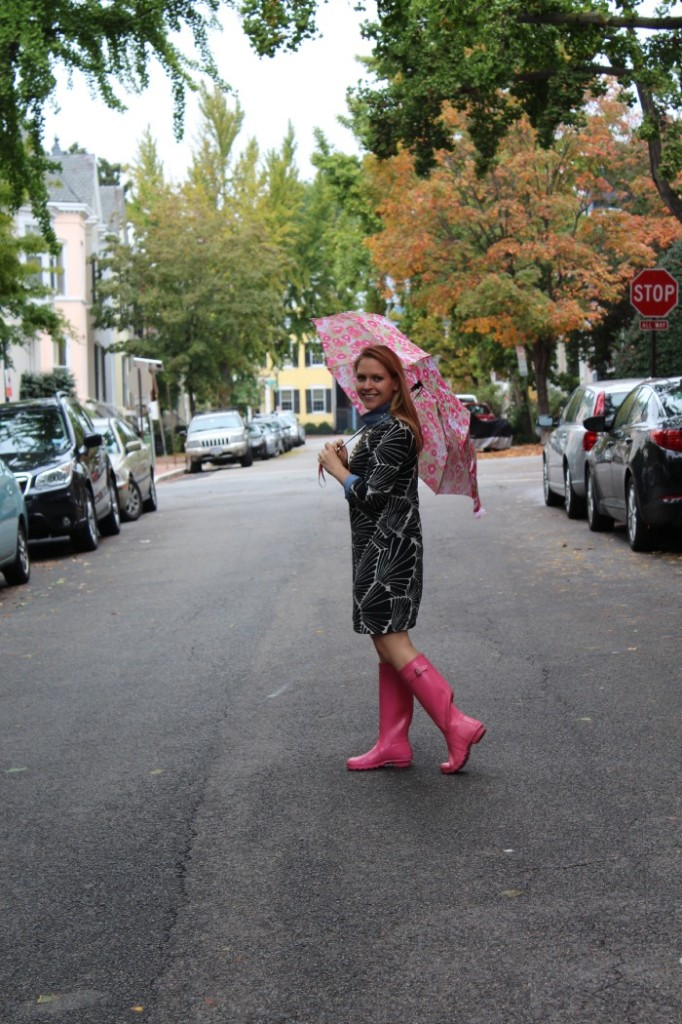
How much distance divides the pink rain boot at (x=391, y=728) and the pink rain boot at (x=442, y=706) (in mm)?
223

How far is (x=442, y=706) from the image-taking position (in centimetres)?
641

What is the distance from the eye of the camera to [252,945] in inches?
179

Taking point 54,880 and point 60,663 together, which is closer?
point 54,880

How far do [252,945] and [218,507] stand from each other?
66.7ft

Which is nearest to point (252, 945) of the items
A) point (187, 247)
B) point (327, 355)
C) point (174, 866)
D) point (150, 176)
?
point (174, 866)

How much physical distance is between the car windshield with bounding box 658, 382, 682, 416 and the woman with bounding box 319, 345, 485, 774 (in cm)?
854

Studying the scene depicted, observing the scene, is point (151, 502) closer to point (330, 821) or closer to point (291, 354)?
point (330, 821)

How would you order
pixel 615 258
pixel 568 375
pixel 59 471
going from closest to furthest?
pixel 59 471 < pixel 615 258 < pixel 568 375

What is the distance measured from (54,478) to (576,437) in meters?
6.02

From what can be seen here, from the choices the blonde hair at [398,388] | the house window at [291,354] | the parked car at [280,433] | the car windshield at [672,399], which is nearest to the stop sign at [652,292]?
the car windshield at [672,399]

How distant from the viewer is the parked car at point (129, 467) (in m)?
22.8

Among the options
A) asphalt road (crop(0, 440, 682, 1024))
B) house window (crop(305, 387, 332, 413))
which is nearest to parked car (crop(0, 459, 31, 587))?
asphalt road (crop(0, 440, 682, 1024))

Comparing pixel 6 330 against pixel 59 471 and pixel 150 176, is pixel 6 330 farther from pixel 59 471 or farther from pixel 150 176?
pixel 150 176

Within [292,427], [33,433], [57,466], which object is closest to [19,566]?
[57,466]
